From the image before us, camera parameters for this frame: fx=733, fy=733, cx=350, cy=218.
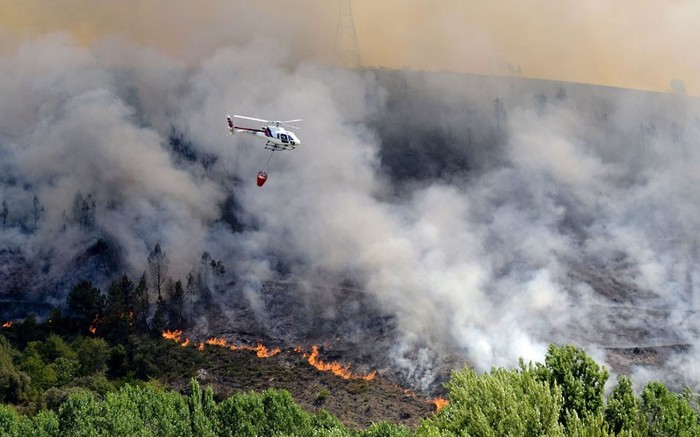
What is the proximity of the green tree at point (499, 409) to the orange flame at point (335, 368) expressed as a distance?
96.6 meters

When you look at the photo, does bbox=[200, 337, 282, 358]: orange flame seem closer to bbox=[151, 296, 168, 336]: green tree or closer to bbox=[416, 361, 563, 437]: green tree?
bbox=[151, 296, 168, 336]: green tree

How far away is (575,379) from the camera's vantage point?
53.6 m

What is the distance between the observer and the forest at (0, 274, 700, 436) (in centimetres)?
4681

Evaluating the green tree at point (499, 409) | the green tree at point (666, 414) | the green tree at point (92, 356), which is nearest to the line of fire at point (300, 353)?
the green tree at point (92, 356)

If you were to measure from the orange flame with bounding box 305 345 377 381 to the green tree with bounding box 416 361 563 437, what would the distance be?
96587 millimetres

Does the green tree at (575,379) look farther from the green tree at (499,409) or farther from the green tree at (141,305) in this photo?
the green tree at (141,305)

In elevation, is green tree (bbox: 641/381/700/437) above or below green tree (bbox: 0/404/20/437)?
above

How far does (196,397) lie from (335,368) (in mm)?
69532

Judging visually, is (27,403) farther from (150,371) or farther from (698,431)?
(698,431)

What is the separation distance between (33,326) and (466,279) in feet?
325

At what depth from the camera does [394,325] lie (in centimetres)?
15875

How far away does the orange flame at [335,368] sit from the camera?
477 feet

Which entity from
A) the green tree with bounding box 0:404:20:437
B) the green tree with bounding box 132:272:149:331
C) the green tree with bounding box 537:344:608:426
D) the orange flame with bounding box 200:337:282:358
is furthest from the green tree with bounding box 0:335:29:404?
the green tree with bounding box 537:344:608:426

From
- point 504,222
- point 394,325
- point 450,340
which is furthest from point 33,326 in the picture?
point 504,222
